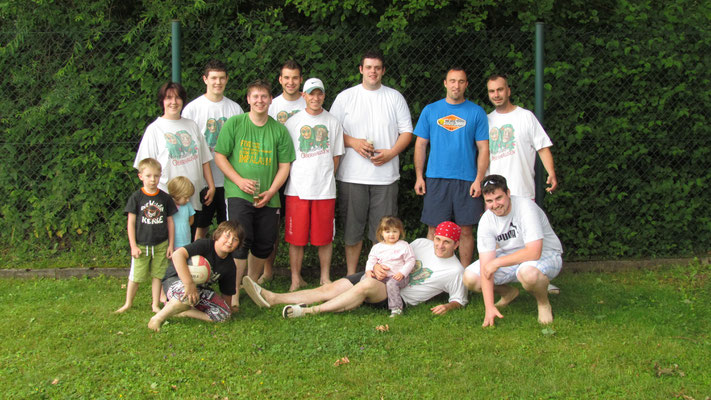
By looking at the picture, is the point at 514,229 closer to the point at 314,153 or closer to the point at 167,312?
the point at 314,153

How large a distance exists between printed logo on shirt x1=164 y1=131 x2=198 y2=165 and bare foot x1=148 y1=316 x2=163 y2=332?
1281mm

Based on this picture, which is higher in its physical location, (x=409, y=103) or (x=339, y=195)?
(x=409, y=103)

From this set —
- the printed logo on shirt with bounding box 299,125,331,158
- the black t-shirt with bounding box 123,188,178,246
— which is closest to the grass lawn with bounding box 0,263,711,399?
the black t-shirt with bounding box 123,188,178,246

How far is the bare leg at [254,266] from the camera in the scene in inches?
221

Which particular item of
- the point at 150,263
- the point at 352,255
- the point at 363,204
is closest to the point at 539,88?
the point at 363,204

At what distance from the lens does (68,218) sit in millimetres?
6441

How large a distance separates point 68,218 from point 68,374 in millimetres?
3010

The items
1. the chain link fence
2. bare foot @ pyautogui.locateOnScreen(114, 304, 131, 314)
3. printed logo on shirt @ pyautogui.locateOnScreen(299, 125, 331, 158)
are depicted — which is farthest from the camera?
the chain link fence

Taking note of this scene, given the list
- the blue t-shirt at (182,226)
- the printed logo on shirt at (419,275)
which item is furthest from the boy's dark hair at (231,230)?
the printed logo on shirt at (419,275)

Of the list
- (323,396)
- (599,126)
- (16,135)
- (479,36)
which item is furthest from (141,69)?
(599,126)

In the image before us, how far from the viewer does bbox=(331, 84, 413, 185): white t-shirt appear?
563 cm

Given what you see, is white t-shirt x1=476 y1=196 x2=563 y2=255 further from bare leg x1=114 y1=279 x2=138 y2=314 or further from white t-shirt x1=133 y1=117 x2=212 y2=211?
bare leg x1=114 y1=279 x2=138 y2=314

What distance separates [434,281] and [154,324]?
208 centimetres

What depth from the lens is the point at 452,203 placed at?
5.58 m
